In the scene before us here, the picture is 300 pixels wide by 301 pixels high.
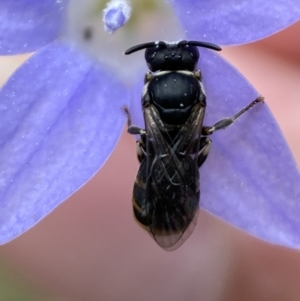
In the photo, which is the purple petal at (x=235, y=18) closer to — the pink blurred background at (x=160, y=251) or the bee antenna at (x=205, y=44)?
the bee antenna at (x=205, y=44)

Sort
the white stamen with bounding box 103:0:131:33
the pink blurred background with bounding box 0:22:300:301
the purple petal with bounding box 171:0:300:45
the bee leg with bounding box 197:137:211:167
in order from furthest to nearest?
the pink blurred background with bounding box 0:22:300:301 < the white stamen with bounding box 103:0:131:33 < the bee leg with bounding box 197:137:211:167 < the purple petal with bounding box 171:0:300:45

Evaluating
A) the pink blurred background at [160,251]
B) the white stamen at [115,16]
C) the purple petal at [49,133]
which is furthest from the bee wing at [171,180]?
the pink blurred background at [160,251]

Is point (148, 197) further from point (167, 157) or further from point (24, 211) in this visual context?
point (24, 211)

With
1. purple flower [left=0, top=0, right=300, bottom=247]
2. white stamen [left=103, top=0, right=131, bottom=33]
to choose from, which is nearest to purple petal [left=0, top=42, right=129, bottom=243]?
purple flower [left=0, top=0, right=300, bottom=247]

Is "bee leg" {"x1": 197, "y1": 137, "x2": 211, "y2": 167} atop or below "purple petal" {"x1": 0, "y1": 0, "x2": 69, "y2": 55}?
below

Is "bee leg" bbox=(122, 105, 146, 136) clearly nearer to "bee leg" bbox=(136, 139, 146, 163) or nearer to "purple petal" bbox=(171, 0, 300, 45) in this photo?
"bee leg" bbox=(136, 139, 146, 163)

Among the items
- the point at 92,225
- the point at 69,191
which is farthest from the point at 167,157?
the point at 92,225
